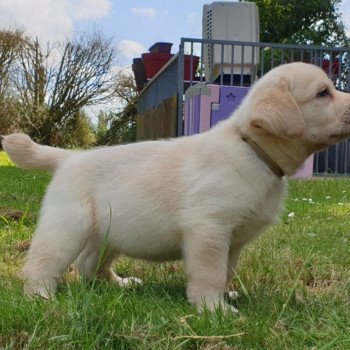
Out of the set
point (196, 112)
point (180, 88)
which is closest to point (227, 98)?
point (196, 112)

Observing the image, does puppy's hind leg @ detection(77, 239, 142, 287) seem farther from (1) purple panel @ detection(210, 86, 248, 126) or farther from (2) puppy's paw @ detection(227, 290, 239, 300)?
(1) purple panel @ detection(210, 86, 248, 126)

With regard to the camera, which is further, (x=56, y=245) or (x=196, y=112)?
(x=196, y=112)

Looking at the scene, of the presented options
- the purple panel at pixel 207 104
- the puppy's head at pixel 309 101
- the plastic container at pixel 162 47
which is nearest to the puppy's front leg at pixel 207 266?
the puppy's head at pixel 309 101

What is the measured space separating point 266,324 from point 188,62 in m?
8.24

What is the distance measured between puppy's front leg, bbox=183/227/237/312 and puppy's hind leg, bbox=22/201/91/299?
A: 1.69ft

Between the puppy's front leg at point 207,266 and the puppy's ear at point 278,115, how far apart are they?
1.42 ft

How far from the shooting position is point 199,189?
7.53ft

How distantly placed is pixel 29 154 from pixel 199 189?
867 millimetres

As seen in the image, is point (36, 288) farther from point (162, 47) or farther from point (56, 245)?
point (162, 47)

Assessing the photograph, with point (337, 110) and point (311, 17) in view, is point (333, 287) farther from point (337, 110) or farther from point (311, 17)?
point (311, 17)

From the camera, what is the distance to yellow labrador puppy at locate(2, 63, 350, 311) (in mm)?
2242

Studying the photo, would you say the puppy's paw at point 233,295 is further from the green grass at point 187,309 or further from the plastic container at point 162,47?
the plastic container at point 162,47

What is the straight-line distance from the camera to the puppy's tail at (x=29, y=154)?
2707 mm

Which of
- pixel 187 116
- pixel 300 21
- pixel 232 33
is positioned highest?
pixel 300 21
